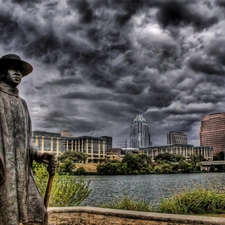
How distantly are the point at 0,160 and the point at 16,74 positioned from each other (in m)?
1.06

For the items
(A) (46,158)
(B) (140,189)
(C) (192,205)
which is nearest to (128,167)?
(B) (140,189)

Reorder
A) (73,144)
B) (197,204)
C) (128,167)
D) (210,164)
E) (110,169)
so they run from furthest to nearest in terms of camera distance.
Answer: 1. (73,144)
2. (210,164)
3. (128,167)
4. (110,169)
5. (197,204)

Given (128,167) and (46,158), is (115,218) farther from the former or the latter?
(128,167)

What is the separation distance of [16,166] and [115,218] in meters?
4.73

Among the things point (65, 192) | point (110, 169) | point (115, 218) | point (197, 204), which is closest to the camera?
point (115, 218)

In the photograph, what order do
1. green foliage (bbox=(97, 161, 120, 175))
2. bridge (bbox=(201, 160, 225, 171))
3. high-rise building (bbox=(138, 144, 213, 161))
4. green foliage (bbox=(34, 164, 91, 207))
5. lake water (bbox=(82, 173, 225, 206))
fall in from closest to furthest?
green foliage (bbox=(34, 164, 91, 207))
lake water (bbox=(82, 173, 225, 206))
green foliage (bbox=(97, 161, 120, 175))
bridge (bbox=(201, 160, 225, 171))
high-rise building (bbox=(138, 144, 213, 161))

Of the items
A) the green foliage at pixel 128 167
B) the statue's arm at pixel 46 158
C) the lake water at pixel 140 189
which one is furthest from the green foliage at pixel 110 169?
the statue's arm at pixel 46 158

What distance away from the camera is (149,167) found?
7594 centimetres

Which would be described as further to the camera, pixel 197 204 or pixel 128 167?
pixel 128 167

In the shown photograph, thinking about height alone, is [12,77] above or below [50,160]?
above

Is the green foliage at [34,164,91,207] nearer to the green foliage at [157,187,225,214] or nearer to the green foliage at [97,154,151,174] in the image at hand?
the green foliage at [157,187,225,214]

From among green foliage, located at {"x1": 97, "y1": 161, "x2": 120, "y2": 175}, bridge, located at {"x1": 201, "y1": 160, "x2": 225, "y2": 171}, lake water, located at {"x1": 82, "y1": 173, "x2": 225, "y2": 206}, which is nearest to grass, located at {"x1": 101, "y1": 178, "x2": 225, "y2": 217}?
lake water, located at {"x1": 82, "y1": 173, "x2": 225, "y2": 206}

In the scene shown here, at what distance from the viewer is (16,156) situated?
144 inches

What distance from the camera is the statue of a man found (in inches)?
137
